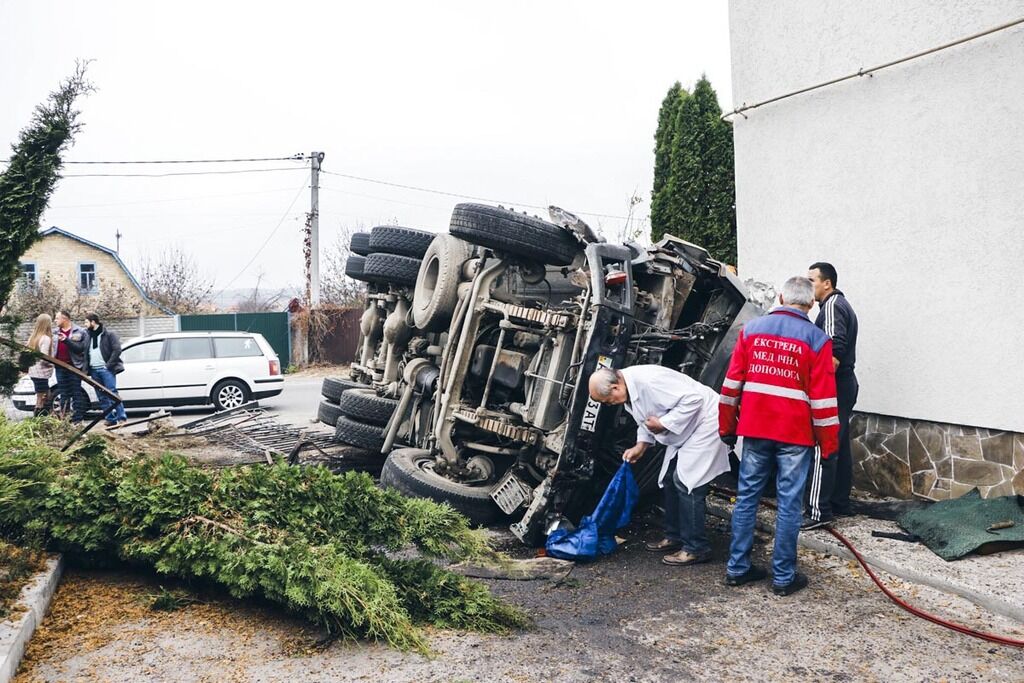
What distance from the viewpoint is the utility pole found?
85.0ft

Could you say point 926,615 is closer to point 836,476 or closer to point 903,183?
point 836,476

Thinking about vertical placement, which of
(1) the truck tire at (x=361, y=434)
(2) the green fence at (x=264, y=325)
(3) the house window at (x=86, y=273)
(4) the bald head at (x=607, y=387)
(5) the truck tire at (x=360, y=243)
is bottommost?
(1) the truck tire at (x=361, y=434)

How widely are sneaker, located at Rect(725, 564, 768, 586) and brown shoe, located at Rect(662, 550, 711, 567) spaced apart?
1.13ft

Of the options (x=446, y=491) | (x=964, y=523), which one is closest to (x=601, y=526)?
(x=446, y=491)

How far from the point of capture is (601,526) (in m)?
5.30

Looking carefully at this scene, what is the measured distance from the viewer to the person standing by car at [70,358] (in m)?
10.6

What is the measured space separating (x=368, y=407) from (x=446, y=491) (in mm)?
2037

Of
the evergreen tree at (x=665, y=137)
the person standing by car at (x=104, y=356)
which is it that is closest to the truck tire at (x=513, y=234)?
the evergreen tree at (x=665, y=137)

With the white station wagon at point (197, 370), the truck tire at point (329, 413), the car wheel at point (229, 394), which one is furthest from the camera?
the car wheel at point (229, 394)

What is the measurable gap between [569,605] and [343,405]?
12.4 ft

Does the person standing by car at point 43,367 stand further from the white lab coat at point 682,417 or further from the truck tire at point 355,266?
the white lab coat at point 682,417

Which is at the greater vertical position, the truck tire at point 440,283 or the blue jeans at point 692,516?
Answer: the truck tire at point 440,283

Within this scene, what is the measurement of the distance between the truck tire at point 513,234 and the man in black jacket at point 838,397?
1.78 metres

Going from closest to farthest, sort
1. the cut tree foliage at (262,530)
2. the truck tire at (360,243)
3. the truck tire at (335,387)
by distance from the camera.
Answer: the cut tree foliage at (262,530), the truck tire at (335,387), the truck tire at (360,243)
